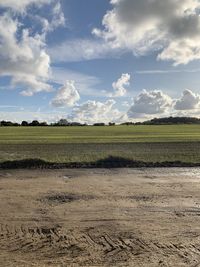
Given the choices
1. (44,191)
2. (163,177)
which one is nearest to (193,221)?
(44,191)

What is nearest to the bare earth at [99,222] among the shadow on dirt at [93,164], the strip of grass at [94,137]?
the shadow on dirt at [93,164]

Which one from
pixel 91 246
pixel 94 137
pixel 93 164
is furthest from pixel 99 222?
pixel 94 137

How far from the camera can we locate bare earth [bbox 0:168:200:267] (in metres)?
7.27

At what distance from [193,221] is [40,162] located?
1255 cm

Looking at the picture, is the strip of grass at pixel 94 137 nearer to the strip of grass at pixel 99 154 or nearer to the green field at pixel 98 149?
the green field at pixel 98 149

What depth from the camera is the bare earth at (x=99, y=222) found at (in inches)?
286

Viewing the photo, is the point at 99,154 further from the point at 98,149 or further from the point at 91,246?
the point at 91,246

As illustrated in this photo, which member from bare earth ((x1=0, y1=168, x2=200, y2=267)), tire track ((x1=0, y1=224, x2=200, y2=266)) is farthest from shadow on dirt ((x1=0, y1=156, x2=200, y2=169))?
tire track ((x1=0, y1=224, x2=200, y2=266))

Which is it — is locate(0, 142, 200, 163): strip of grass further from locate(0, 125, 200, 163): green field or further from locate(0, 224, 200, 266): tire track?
locate(0, 224, 200, 266): tire track

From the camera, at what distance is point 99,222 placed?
9.47 meters

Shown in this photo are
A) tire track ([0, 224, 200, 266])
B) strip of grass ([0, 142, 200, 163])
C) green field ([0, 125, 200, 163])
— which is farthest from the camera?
green field ([0, 125, 200, 163])

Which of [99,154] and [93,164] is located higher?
[99,154]

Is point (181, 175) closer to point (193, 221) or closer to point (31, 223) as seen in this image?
point (193, 221)

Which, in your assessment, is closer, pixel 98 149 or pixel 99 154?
pixel 99 154
